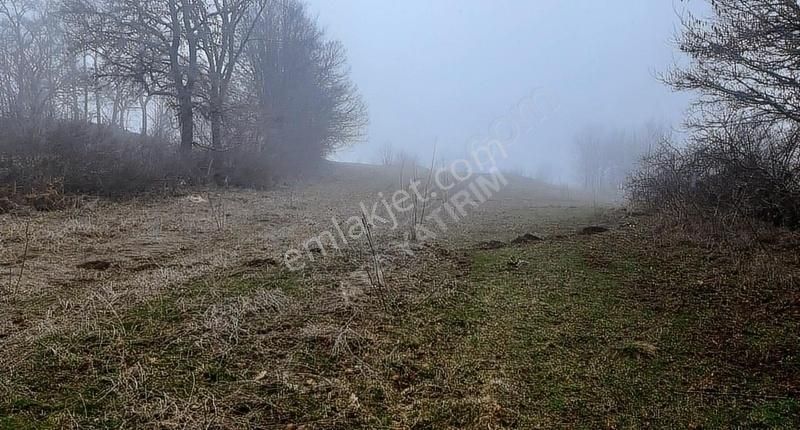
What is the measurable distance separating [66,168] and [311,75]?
41.7ft

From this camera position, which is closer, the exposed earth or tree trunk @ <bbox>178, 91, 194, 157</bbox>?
the exposed earth

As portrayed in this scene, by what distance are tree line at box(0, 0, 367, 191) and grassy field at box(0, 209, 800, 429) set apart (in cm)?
708

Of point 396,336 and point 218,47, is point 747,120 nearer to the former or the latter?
point 396,336

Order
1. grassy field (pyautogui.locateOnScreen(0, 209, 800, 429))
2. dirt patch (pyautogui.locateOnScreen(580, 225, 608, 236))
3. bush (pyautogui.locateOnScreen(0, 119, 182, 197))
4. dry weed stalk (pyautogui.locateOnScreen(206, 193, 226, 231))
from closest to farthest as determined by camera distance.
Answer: grassy field (pyautogui.locateOnScreen(0, 209, 800, 429)) < dirt patch (pyautogui.locateOnScreen(580, 225, 608, 236)) < dry weed stalk (pyautogui.locateOnScreen(206, 193, 226, 231)) < bush (pyautogui.locateOnScreen(0, 119, 182, 197))

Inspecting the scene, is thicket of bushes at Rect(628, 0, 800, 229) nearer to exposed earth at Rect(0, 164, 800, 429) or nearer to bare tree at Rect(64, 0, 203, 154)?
exposed earth at Rect(0, 164, 800, 429)

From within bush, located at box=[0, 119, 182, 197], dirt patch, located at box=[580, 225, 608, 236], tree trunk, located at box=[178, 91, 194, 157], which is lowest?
dirt patch, located at box=[580, 225, 608, 236]

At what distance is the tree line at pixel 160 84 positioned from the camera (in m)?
9.41

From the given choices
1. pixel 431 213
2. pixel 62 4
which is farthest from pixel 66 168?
pixel 431 213

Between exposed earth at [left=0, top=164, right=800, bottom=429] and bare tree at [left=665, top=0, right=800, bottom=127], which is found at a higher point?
bare tree at [left=665, top=0, right=800, bottom=127]

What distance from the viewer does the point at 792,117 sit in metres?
5.62

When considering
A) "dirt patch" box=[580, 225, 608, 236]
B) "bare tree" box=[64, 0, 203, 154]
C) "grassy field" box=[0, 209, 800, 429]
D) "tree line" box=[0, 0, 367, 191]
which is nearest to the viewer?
"grassy field" box=[0, 209, 800, 429]

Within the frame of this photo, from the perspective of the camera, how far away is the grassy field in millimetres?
2025

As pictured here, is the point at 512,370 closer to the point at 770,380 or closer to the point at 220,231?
the point at 770,380

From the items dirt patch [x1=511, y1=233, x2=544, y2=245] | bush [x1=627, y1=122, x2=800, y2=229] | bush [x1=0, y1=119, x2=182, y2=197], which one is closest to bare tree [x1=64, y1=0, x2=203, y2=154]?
bush [x1=0, y1=119, x2=182, y2=197]
